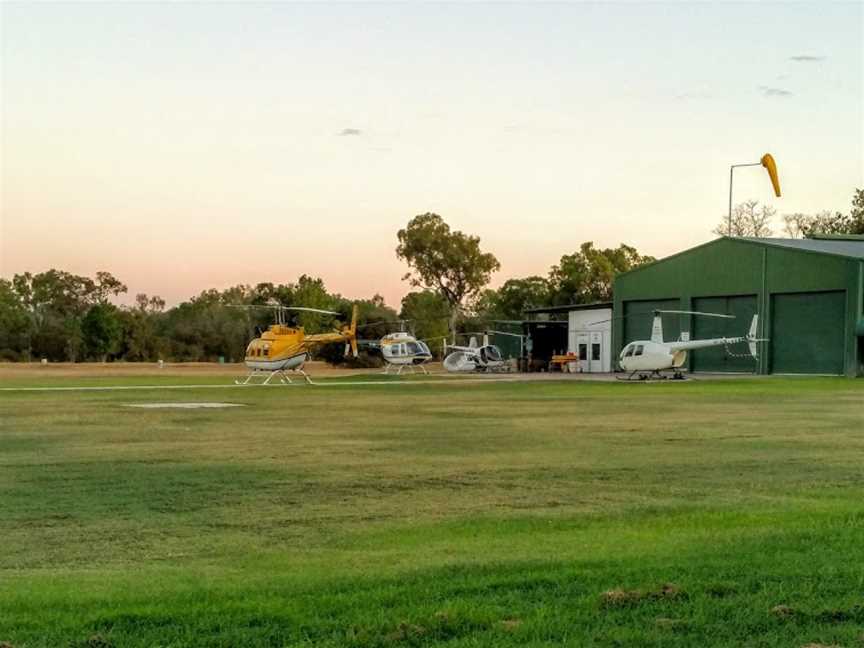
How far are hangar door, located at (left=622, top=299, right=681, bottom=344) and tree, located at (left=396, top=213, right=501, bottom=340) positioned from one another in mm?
41669

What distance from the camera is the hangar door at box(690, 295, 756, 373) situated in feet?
198

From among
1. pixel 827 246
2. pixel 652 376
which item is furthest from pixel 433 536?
pixel 827 246

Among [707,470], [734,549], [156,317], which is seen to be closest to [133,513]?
[734,549]

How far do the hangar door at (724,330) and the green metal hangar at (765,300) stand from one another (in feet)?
0.18

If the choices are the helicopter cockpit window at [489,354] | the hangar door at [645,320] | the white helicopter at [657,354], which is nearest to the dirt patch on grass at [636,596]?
the white helicopter at [657,354]

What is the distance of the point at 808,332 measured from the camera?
57.0 m

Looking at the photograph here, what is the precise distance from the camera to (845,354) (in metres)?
54.3

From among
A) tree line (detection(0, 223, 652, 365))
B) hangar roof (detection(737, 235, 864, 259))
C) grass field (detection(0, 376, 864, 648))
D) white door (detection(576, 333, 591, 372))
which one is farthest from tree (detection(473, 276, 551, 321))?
grass field (detection(0, 376, 864, 648))

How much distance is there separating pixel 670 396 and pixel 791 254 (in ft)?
81.7

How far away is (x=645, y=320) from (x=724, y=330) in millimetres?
6283

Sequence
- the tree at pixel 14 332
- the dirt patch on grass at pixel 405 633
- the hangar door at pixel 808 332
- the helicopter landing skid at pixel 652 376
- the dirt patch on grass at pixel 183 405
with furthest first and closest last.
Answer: the tree at pixel 14 332, the hangar door at pixel 808 332, the helicopter landing skid at pixel 652 376, the dirt patch on grass at pixel 183 405, the dirt patch on grass at pixel 405 633

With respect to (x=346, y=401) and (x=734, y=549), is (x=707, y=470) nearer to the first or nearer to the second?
(x=734, y=549)

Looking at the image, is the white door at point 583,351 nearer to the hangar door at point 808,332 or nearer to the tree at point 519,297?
the hangar door at point 808,332

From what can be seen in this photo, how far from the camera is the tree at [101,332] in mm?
98312
